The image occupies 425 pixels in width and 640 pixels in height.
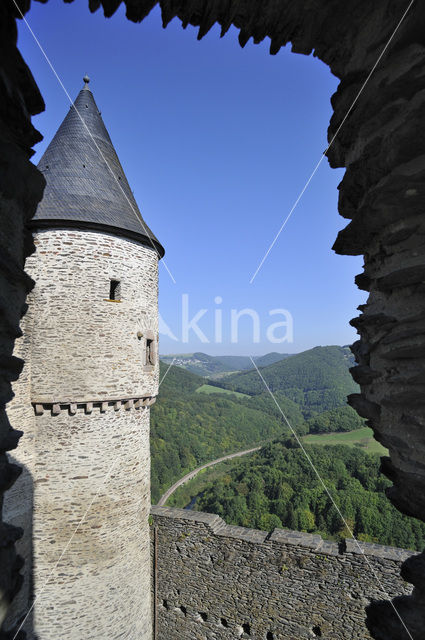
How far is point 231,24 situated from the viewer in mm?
2457

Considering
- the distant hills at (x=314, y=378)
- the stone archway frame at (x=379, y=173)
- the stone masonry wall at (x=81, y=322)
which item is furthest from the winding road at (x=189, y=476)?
the stone archway frame at (x=379, y=173)

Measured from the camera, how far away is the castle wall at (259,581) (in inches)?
262

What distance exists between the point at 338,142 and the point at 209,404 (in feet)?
211

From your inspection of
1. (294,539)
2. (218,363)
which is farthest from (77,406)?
(218,363)

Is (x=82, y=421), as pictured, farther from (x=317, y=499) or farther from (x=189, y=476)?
(x=189, y=476)

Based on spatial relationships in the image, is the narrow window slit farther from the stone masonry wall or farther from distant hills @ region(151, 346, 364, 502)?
distant hills @ region(151, 346, 364, 502)

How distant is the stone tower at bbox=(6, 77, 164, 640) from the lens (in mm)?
6012

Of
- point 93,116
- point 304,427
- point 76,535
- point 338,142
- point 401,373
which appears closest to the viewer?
point 401,373

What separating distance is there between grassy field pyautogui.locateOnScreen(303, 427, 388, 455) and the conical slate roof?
1617 inches

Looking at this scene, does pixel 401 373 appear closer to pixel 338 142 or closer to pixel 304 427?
pixel 338 142

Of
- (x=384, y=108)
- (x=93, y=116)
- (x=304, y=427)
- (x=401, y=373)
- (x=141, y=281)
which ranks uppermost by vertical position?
(x=93, y=116)

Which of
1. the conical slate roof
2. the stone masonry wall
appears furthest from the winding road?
the conical slate roof

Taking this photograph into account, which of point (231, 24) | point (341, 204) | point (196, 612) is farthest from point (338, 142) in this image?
point (196, 612)

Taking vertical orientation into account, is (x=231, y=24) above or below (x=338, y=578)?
above
